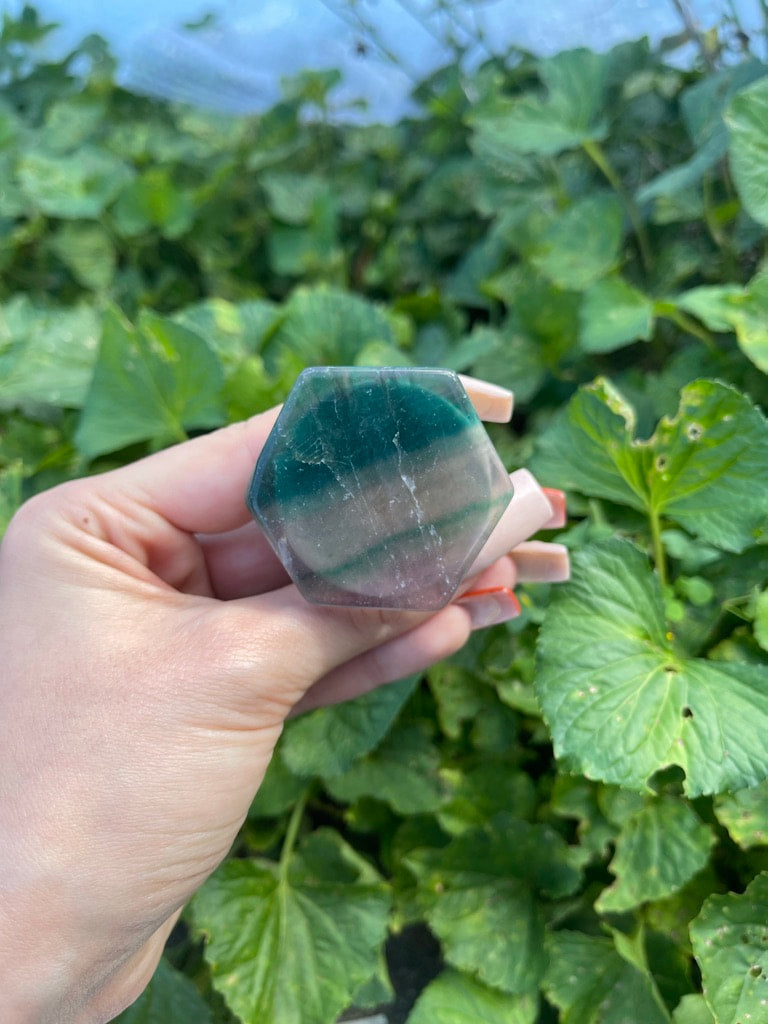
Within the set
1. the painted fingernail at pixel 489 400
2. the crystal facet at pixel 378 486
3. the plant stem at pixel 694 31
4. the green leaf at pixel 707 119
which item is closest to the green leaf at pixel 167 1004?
the crystal facet at pixel 378 486

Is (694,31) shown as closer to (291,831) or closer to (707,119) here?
(707,119)

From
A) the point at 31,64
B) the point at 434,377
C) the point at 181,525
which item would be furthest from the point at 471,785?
the point at 31,64

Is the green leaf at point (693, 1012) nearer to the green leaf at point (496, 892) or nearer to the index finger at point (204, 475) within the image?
the green leaf at point (496, 892)

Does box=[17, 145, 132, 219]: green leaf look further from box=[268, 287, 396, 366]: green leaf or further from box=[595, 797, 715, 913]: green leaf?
box=[595, 797, 715, 913]: green leaf

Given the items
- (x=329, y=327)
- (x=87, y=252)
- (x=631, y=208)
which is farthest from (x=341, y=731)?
(x=87, y=252)

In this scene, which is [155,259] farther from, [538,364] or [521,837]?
[521,837]

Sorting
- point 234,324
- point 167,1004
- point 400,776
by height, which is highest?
point 234,324
